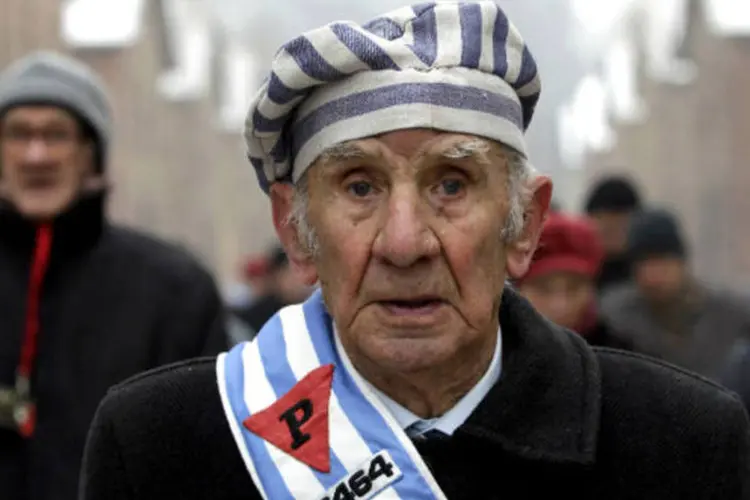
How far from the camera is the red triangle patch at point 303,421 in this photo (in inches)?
97.9

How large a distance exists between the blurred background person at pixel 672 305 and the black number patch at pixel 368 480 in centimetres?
445

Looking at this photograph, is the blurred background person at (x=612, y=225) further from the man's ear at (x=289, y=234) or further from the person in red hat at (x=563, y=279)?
the man's ear at (x=289, y=234)

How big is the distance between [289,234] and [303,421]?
1.18 feet

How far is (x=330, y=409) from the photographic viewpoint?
2527mm

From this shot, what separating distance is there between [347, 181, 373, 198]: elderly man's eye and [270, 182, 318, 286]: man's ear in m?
0.17

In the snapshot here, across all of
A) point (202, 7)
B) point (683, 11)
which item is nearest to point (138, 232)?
point (683, 11)

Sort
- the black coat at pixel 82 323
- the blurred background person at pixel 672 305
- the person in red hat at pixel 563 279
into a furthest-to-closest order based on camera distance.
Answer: the blurred background person at pixel 672 305
the person in red hat at pixel 563 279
the black coat at pixel 82 323

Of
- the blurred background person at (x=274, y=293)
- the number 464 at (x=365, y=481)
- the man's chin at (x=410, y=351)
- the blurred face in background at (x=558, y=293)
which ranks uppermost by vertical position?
the man's chin at (x=410, y=351)

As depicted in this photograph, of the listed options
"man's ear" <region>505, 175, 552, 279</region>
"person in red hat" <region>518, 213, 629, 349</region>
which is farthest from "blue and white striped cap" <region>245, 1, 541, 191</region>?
"person in red hat" <region>518, 213, 629, 349</region>

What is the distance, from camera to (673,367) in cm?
276

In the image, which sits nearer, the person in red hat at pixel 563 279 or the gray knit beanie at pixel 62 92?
the gray knit beanie at pixel 62 92

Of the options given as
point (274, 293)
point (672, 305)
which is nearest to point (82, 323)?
point (672, 305)

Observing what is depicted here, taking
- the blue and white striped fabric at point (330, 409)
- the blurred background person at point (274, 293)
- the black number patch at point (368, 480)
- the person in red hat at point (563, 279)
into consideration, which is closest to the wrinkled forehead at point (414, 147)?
the blue and white striped fabric at point (330, 409)

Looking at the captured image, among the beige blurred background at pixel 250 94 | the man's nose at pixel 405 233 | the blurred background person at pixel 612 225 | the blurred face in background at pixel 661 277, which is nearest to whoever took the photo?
the man's nose at pixel 405 233
